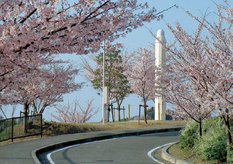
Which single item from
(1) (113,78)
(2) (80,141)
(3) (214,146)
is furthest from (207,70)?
(1) (113,78)

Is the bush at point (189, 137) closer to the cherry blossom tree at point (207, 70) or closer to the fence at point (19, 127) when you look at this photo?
the cherry blossom tree at point (207, 70)

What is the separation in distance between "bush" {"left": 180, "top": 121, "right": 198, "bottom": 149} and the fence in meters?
9.62

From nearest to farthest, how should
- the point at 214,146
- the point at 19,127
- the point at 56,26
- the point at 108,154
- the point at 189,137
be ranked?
the point at 56,26
the point at 214,146
the point at 189,137
the point at 108,154
the point at 19,127

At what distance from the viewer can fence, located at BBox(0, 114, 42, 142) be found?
19703mm

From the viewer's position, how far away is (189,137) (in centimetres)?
1357

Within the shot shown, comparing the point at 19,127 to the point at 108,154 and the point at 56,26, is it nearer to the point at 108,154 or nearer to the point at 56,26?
the point at 108,154

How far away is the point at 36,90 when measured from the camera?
22859mm

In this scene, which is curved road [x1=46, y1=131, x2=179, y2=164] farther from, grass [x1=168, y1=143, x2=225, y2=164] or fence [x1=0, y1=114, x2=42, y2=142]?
fence [x1=0, y1=114, x2=42, y2=142]

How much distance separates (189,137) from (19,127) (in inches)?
418

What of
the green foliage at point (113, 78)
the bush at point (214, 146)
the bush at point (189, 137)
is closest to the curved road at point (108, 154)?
the bush at point (189, 137)

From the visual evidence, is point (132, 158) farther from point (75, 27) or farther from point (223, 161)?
point (75, 27)

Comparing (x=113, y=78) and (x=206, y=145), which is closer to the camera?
(x=206, y=145)

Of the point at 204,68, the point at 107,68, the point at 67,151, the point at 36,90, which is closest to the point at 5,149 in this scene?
the point at 67,151

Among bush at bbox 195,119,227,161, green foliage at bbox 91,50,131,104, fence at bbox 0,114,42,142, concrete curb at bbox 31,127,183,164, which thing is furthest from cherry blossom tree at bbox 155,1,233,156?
green foliage at bbox 91,50,131,104
